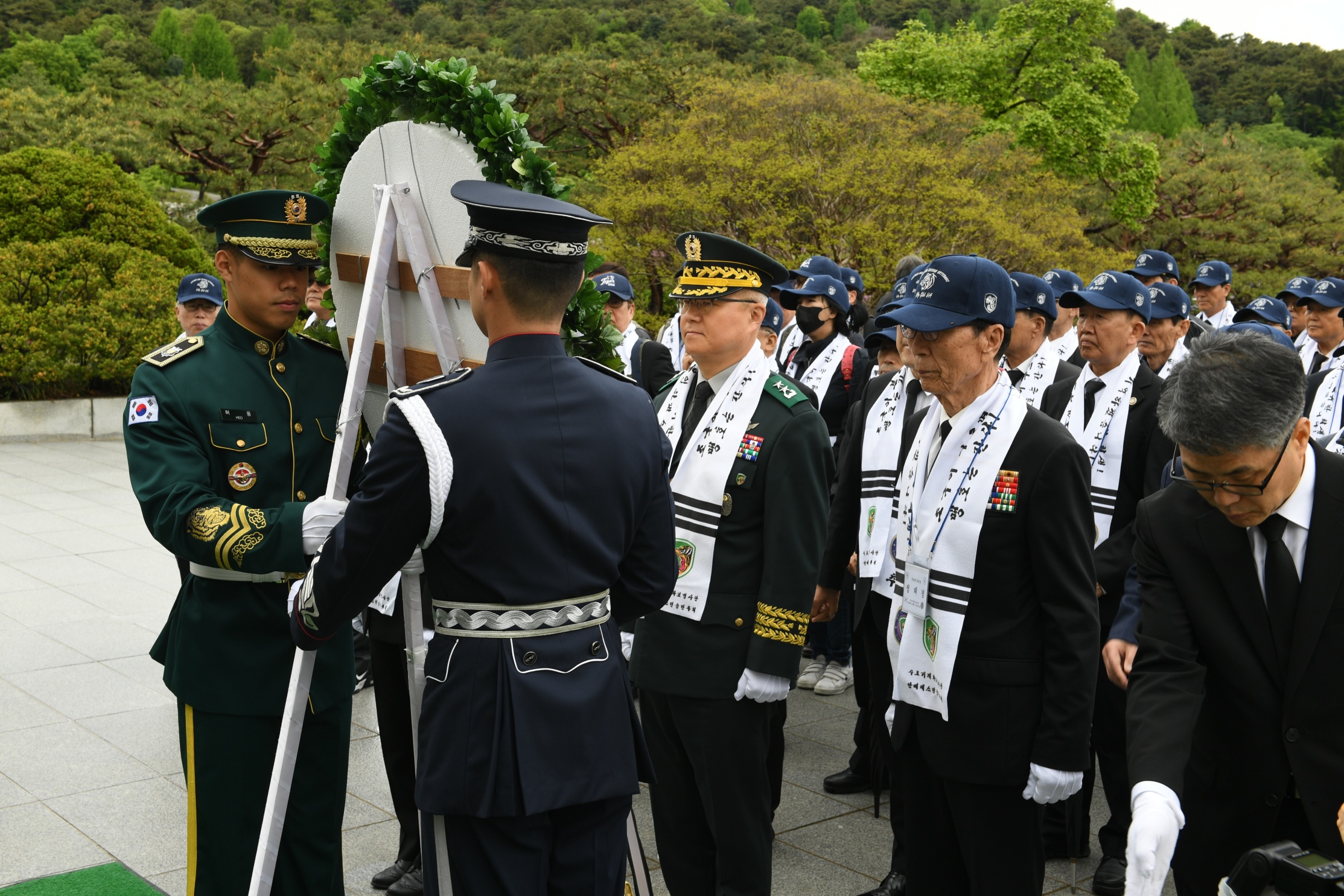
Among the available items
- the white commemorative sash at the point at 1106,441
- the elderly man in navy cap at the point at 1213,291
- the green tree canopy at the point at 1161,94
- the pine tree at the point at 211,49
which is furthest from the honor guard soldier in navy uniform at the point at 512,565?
the green tree canopy at the point at 1161,94

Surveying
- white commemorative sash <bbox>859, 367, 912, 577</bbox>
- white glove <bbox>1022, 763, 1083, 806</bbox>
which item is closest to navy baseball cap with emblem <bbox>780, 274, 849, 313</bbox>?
white commemorative sash <bbox>859, 367, 912, 577</bbox>

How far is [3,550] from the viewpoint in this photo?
8422 mm

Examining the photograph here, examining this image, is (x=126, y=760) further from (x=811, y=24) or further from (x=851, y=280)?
(x=811, y=24)

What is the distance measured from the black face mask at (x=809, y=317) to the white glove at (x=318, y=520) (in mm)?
4401

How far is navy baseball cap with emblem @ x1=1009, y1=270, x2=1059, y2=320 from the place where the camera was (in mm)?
5020

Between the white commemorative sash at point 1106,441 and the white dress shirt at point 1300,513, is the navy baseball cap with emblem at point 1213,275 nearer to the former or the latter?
the white commemorative sash at point 1106,441

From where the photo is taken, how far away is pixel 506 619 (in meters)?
2.24

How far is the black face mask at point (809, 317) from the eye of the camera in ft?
21.9

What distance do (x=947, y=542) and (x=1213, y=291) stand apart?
27.5 ft

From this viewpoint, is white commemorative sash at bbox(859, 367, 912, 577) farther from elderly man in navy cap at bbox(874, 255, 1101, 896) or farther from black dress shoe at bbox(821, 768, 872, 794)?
elderly man in navy cap at bbox(874, 255, 1101, 896)

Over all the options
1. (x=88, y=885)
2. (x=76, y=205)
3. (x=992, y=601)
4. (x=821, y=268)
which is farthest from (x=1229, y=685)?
(x=76, y=205)

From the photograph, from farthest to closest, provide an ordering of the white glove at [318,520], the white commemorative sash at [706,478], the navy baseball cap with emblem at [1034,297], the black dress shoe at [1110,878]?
the navy baseball cap with emblem at [1034,297]
the black dress shoe at [1110,878]
the white commemorative sash at [706,478]
the white glove at [318,520]

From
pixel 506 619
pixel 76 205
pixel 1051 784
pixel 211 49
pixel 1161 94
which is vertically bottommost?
pixel 76 205

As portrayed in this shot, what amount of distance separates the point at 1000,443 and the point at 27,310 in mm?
13490
